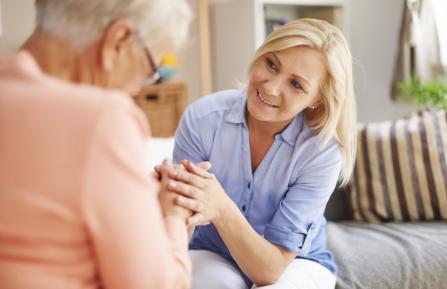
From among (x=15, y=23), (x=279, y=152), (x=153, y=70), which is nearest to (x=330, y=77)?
(x=279, y=152)

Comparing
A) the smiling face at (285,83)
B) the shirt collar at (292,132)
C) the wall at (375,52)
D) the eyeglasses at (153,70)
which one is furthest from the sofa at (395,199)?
the wall at (375,52)

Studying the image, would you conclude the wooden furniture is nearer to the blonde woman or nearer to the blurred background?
the blurred background

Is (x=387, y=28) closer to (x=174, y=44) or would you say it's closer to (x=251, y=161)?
(x=251, y=161)

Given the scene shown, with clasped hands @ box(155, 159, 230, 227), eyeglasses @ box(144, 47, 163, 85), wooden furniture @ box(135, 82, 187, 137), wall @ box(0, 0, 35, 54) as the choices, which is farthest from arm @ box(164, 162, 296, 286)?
wall @ box(0, 0, 35, 54)

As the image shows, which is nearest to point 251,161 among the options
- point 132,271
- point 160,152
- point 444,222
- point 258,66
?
point 258,66

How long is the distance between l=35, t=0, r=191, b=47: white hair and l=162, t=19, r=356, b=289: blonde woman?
0.58 m

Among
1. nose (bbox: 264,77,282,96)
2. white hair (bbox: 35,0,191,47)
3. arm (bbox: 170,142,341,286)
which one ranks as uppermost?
white hair (bbox: 35,0,191,47)

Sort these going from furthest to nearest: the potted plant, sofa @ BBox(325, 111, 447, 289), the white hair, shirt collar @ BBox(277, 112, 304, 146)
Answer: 1. the potted plant
2. sofa @ BBox(325, 111, 447, 289)
3. shirt collar @ BBox(277, 112, 304, 146)
4. the white hair

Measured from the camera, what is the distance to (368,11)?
3469 millimetres

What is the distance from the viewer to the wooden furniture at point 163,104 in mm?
2979

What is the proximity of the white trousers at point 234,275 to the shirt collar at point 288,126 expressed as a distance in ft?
1.13

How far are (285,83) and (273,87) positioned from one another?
0.12ft

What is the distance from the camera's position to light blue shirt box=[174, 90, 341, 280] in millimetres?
1375

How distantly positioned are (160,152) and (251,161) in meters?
0.61
